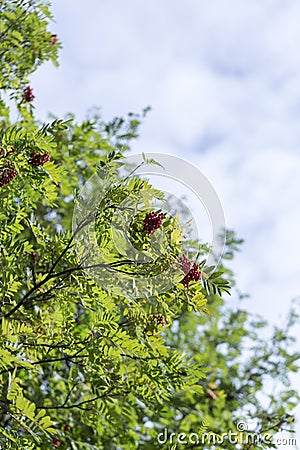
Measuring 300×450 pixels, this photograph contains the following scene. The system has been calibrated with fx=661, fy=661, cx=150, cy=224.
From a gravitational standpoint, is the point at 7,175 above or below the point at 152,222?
above

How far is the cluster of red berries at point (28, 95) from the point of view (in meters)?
2.88

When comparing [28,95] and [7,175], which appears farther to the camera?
[28,95]

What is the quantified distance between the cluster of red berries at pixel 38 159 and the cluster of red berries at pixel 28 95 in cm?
92

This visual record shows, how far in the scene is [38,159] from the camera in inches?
80.1

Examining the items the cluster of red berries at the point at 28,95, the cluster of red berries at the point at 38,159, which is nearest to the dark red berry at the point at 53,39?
the cluster of red berries at the point at 28,95

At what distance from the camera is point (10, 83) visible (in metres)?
2.83

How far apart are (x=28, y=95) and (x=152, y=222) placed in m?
1.39

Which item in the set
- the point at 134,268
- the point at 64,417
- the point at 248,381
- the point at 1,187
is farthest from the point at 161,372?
the point at 248,381

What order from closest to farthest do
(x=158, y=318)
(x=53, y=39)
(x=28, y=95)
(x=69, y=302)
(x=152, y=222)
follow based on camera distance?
1. (x=152, y=222)
2. (x=158, y=318)
3. (x=69, y=302)
4. (x=28, y=95)
5. (x=53, y=39)

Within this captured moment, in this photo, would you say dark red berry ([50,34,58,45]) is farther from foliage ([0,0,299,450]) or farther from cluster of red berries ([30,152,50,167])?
cluster of red berries ([30,152,50,167])

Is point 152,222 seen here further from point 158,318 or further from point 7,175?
point 7,175

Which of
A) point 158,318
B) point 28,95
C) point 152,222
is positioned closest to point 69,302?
point 158,318

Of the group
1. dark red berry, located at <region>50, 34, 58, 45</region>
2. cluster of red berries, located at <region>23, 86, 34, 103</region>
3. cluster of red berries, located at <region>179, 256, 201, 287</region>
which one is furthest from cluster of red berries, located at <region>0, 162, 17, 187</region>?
dark red berry, located at <region>50, 34, 58, 45</region>

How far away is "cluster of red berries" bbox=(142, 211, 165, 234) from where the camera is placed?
1.73 metres
